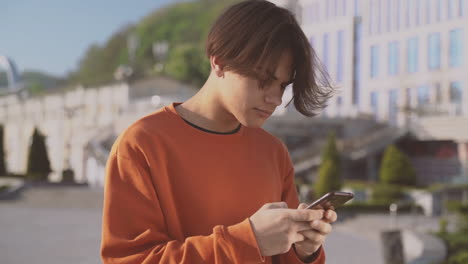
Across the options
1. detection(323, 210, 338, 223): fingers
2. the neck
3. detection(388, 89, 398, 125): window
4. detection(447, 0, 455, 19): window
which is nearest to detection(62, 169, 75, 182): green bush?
detection(388, 89, 398, 125): window

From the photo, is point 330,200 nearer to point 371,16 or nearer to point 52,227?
point 52,227

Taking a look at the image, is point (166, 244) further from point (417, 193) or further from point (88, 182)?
point (88, 182)

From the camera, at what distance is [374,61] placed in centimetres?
4100

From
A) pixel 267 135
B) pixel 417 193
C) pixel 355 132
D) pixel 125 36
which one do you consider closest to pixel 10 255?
pixel 267 135

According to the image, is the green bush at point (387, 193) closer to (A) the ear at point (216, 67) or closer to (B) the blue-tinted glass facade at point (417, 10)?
(B) the blue-tinted glass facade at point (417, 10)

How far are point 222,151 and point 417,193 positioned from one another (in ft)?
71.7

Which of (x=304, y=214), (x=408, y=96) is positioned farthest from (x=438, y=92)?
(x=304, y=214)

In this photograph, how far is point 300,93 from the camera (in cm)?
212

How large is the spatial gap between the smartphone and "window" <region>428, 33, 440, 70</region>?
36268mm

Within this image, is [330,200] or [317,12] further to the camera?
[317,12]

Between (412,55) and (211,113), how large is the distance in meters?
37.6

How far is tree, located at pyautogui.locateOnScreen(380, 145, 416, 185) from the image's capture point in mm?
24906

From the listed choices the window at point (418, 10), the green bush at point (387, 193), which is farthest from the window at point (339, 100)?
the green bush at point (387, 193)

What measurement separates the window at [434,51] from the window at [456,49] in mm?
784
